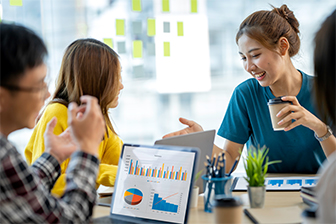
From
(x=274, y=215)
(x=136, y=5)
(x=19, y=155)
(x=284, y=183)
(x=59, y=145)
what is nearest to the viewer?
(x=19, y=155)

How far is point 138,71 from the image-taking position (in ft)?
9.19

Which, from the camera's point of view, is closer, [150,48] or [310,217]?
[310,217]

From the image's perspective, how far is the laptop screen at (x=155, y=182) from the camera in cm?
99

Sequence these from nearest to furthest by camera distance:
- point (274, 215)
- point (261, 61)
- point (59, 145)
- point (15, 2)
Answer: point (274, 215)
point (59, 145)
point (261, 61)
point (15, 2)

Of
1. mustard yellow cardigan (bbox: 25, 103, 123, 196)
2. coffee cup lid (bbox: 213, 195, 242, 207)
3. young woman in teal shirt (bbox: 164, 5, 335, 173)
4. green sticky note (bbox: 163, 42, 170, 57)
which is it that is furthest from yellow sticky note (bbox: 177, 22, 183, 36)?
coffee cup lid (bbox: 213, 195, 242, 207)

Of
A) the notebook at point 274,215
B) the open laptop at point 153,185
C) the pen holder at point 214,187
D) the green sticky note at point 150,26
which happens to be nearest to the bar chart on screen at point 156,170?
the open laptop at point 153,185

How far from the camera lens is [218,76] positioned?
9.45 feet

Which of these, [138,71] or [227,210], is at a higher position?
[138,71]

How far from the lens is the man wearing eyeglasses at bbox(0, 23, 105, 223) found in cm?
69

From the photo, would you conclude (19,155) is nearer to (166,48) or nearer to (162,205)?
(162,205)

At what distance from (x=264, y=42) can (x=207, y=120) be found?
1.36 m

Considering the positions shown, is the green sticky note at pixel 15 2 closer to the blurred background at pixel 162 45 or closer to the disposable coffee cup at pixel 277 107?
the blurred background at pixel 162 45

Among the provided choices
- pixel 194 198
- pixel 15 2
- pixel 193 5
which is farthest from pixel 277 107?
pixel 15 2

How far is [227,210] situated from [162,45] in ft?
6.99
